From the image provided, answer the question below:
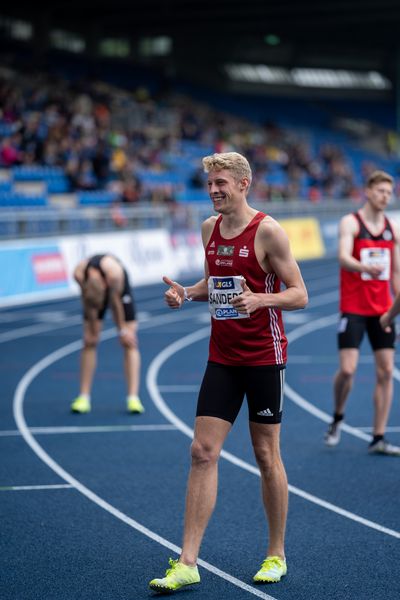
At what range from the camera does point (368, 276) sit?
26.2 ft

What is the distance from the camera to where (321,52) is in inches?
2251

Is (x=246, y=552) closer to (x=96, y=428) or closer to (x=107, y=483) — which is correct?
(x=107, y=483)

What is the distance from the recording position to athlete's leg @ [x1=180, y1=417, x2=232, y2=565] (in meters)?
5.05

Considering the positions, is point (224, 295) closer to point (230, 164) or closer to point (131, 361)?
point (230, 164)

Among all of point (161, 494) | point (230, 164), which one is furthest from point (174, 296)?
point (161, 494)

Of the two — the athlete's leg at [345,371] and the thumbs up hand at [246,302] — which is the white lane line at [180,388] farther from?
the thumbs up hand at [246,302]

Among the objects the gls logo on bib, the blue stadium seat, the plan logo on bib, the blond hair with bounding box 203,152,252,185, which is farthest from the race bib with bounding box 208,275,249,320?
the blue stadium seat

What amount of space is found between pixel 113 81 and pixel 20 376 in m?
32.3

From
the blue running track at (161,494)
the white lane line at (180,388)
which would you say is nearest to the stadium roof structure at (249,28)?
the white lane line at (180,388)

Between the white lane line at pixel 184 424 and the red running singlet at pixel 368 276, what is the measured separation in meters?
1.53

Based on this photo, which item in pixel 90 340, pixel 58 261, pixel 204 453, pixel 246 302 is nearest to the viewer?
pixel 246 302

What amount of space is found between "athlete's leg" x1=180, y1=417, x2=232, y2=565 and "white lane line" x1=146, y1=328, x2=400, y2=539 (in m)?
1.52

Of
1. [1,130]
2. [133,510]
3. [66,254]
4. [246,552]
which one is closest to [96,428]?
[133,510]

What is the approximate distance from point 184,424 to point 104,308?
4.58 ft
